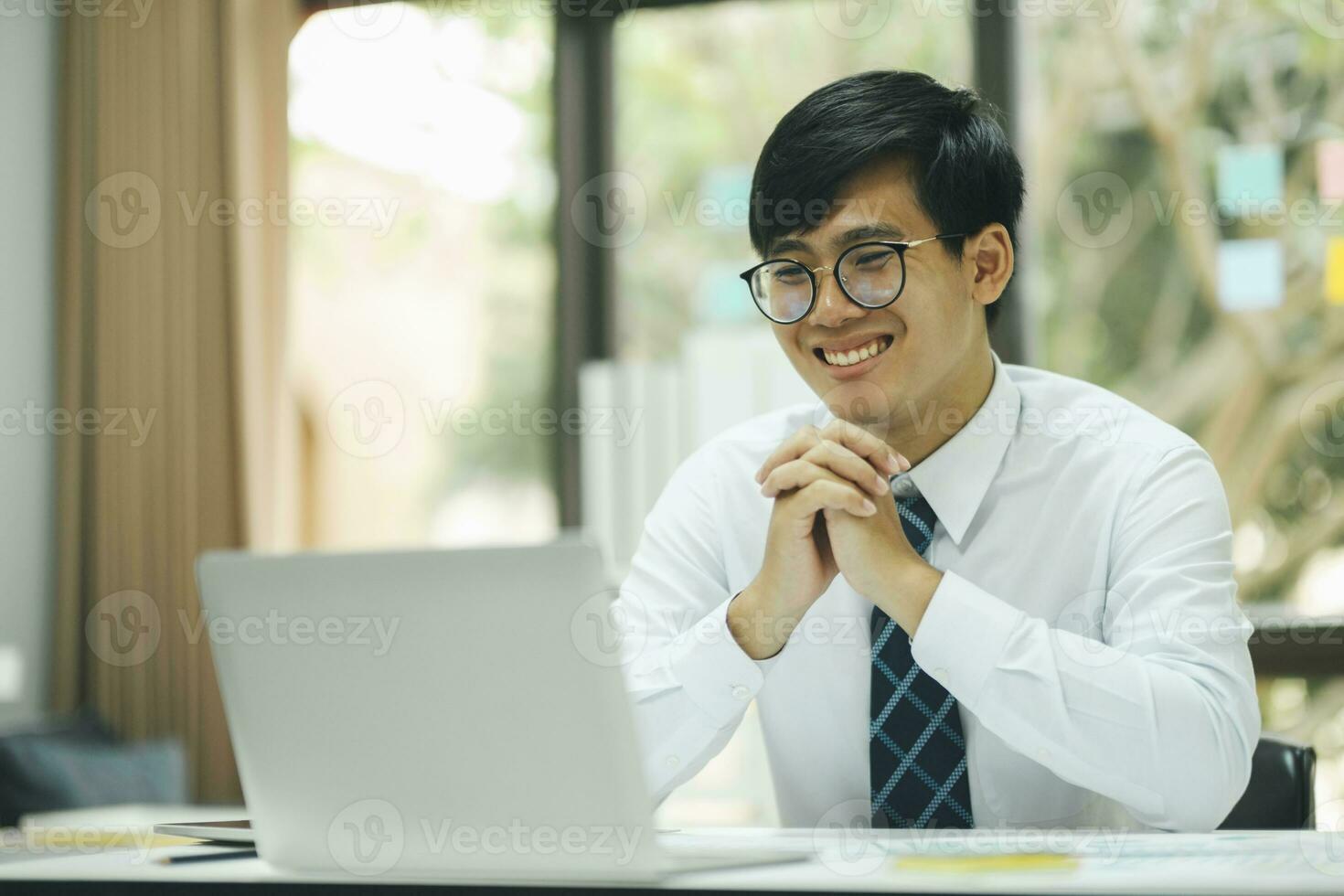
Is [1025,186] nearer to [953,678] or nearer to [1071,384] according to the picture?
[1071,384]

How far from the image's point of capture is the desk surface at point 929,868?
0.84 metres

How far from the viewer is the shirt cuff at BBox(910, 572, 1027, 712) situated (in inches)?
53.0

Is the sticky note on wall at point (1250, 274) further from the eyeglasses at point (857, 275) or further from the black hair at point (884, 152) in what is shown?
the eyeglasses at point (857, 275)

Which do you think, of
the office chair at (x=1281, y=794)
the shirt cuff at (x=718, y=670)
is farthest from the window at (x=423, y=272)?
the office chair at (x=1281, y=794)

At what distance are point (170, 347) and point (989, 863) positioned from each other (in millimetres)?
3280

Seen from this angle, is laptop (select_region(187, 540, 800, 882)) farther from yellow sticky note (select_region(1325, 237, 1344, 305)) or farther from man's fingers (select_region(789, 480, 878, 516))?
yellow sticky note (select_region(1325, 237, 1344, 305))

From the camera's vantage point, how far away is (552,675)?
875 millimetres

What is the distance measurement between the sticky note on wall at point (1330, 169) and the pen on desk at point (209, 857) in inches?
116

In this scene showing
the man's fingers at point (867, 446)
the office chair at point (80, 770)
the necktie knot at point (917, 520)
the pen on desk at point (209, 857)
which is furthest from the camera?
the office chair at point (80, 770)

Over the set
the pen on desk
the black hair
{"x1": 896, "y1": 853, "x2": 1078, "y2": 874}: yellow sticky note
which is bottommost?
the pen on desk

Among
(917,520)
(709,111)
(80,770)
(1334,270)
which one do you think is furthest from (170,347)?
(1334,270)

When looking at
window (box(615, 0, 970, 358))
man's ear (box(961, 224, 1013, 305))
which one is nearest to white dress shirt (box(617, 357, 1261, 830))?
man's ear (box(961, 224, 1013, 305))

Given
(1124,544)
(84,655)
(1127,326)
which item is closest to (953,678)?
(1124,544)

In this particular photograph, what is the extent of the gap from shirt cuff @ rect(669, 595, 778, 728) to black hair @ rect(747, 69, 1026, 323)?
50 centimetres
